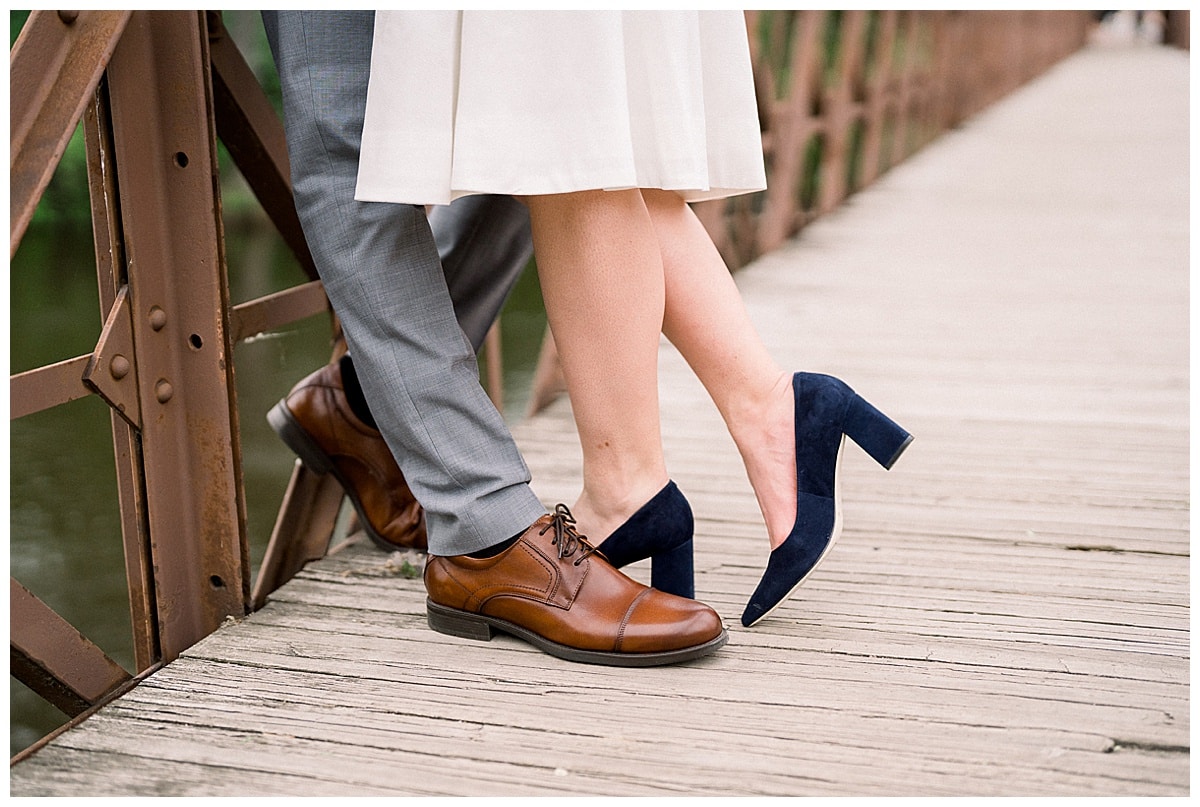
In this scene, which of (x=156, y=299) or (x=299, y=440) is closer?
(x=156, y=299)

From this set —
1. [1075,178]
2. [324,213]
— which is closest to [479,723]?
[324,213]

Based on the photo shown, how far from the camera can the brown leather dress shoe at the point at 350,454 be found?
1.34 meters

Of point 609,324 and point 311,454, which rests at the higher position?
point 609,324

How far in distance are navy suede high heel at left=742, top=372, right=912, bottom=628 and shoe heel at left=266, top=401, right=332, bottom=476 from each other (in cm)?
54

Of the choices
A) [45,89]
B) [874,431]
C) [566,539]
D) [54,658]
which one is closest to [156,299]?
[45,89]

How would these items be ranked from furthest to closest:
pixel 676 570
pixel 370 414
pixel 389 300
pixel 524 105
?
pixel 370 414 < pixel 676 570 < pixel 389 300 < pixel 524 105

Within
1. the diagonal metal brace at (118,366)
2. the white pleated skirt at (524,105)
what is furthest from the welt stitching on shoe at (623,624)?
the diagonal metal brace at (118,366)

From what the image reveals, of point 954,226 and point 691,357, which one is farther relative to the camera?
point 954,226

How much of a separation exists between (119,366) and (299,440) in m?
0.30

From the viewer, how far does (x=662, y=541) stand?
3.74ft

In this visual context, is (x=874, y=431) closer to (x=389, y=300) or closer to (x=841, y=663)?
(x=841, y=663)

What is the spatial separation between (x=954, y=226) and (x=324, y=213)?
3.58 m

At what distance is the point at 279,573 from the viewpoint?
1438mm
